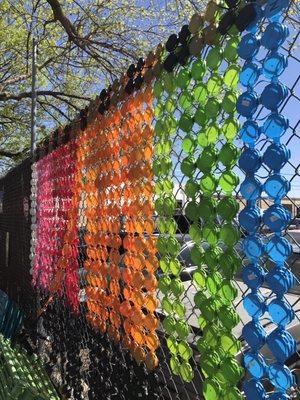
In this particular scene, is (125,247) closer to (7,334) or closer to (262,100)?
(262,100)

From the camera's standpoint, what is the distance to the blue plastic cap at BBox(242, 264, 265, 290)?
1449 millimetres

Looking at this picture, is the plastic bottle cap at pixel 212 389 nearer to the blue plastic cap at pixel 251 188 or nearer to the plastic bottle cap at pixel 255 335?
the plastic bottle cap at pixel 255 335

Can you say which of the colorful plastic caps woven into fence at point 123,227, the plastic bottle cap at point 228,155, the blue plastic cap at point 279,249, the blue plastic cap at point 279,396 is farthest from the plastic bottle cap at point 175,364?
the plastic bottle cap at point 228,155

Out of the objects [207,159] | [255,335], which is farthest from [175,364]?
[207,159]

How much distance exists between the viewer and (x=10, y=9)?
10641 millimetres

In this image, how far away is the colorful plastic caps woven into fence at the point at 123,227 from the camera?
2.20 m

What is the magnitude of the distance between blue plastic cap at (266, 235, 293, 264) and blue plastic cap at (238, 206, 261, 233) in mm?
74

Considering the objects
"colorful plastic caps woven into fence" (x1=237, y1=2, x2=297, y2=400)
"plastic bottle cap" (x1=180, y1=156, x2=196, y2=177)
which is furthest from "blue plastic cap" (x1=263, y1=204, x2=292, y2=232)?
"plastic bottle cap" (x1=180, y1=156, x2=196, y2=177)

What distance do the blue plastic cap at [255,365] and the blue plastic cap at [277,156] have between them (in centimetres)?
63

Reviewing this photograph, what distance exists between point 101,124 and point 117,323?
4.04 feet

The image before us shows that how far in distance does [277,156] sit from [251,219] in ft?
0.73

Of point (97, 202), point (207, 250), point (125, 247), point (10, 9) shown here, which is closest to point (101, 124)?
point (97, 202)

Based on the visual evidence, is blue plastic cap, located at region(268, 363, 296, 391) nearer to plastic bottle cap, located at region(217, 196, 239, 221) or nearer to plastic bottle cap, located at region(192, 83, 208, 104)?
plastic bottle cap, located at region(217, 196, 239, 221)

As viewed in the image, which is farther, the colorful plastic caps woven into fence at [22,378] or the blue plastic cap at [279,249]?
the colorful plastic caps woven into fence at [22,378]
